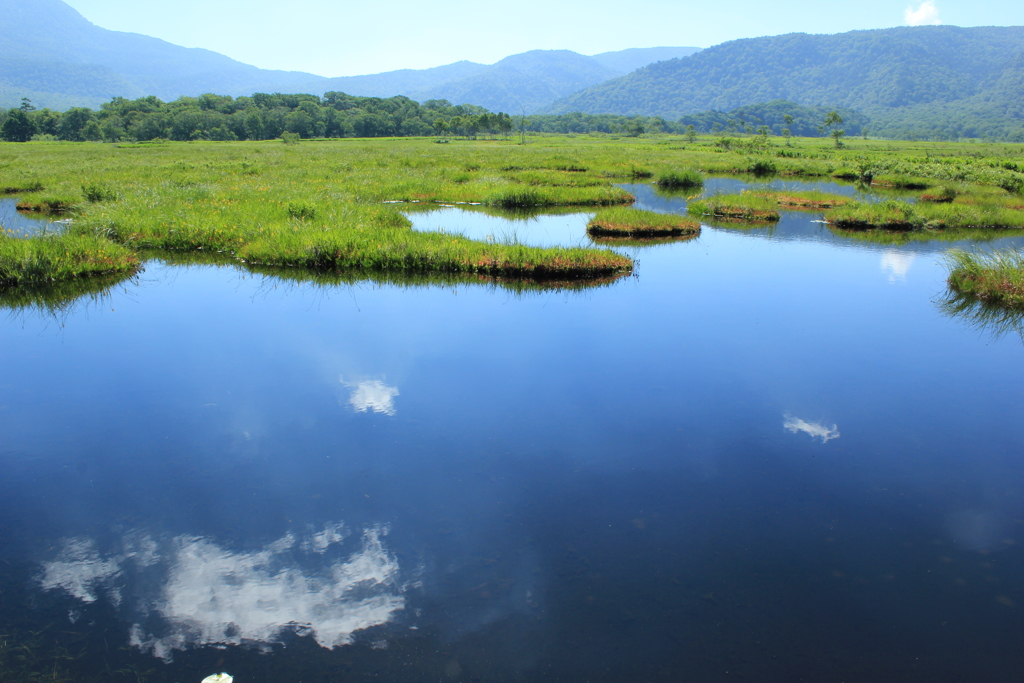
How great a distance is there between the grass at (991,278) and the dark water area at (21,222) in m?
30.7

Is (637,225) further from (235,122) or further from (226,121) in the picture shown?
(226,121)

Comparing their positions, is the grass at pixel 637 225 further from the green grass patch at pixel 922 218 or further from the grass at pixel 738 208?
the green grass patch at pixel 922 218

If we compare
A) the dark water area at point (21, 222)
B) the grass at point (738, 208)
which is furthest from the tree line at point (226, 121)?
the grass at point (738, 208)

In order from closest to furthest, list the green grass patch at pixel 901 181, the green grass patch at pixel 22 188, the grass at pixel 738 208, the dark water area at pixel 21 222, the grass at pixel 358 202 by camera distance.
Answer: the grass at pixel 358 202 → the dark water area at pixel 21 222 → the grass at pixel 738 208 → the green grass patch at pixel 22 188 → the green grass patch at pixel 901 181

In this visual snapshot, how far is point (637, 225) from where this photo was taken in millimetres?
26531

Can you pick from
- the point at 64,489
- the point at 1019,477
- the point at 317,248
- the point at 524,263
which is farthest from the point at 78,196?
the point at 1019,477

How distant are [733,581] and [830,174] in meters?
61.3

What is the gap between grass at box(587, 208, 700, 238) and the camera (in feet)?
86.2

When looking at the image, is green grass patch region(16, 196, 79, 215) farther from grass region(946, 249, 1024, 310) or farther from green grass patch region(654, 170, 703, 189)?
green grass patch region(654, 170, 703, 189)

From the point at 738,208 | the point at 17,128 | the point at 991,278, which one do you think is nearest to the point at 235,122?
the point at 17,128

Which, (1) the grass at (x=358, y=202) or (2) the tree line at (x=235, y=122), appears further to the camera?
(2) the tree line at (x=235, y=122)

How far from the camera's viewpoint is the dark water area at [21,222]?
873 inches

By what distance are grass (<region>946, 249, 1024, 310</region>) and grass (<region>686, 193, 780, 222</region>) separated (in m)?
13.3

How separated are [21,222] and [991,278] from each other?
37359mm
